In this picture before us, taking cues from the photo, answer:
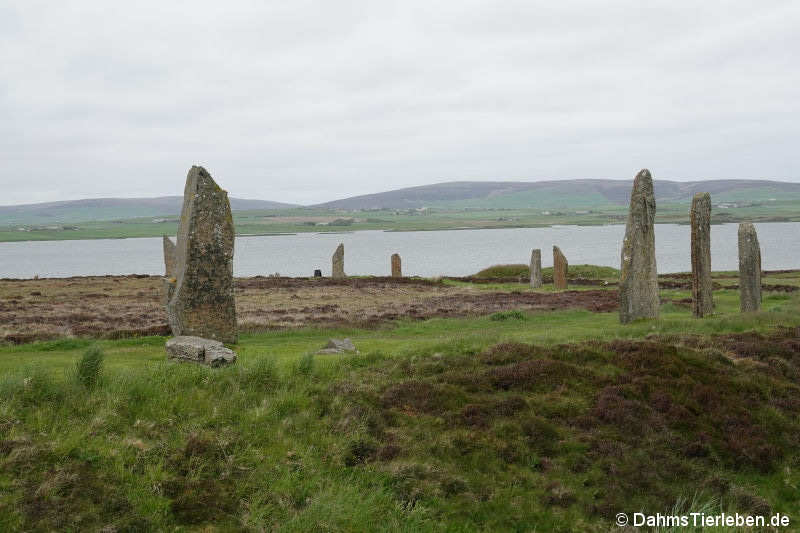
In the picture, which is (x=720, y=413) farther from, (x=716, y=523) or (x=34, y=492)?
(x=34, y=492)

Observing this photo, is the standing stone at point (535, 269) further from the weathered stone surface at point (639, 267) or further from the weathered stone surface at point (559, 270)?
the weathered stone surface at point (639, 267)

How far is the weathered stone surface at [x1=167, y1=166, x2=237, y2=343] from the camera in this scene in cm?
1705

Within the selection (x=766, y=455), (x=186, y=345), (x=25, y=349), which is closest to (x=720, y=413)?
(x=766, y=455)

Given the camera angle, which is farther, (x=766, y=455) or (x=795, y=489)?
(x=766, y=455)

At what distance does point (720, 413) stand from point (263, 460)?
764 cm

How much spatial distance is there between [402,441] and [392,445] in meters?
0.22

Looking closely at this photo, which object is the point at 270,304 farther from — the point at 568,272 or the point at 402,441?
the point at 568,272

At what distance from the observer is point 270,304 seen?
1244 inches

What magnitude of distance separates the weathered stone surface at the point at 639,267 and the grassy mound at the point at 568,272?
97.1ft

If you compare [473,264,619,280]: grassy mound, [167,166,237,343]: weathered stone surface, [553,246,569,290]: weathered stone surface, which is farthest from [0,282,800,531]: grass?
[473,264,619,280]: grassy mound

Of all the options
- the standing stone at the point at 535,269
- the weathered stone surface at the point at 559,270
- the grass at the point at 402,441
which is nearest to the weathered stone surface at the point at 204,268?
the grass at the point at 402,441

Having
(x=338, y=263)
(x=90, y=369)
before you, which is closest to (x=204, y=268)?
(x=90, y=369)

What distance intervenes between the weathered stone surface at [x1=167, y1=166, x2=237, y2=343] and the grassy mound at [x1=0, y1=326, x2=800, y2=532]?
514 cm

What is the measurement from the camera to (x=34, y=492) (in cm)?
711
